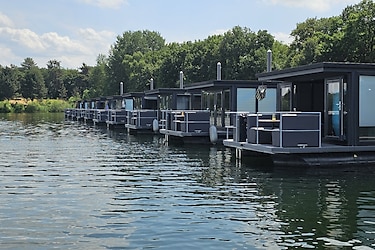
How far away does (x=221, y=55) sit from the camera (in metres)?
61.3

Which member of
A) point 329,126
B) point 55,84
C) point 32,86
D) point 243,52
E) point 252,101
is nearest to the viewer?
point 329,126

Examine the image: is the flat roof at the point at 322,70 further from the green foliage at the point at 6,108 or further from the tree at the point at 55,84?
the tree at the point at 55,84

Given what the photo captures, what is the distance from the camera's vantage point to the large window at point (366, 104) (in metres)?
15.9

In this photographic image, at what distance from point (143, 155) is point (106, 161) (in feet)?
7.37

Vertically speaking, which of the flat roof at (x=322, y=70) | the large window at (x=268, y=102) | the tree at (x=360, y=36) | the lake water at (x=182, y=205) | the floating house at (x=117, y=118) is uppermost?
the tree at (x=360, y=36)

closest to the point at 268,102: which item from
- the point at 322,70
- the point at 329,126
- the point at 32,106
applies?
the point at 329,126

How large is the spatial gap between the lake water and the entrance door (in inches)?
58.8

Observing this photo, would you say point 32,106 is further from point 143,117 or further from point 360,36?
point 143,117

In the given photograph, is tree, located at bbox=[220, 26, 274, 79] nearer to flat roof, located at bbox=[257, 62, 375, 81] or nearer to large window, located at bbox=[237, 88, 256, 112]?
large window, located at bbox=[237, 88, 256, 112]

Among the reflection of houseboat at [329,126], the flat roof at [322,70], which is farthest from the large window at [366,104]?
the flat roof at [322,70]

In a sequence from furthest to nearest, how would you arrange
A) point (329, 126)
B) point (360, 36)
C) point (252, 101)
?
point (360, 36) < point (252, 101) < point (329, 126)

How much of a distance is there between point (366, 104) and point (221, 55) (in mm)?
46043

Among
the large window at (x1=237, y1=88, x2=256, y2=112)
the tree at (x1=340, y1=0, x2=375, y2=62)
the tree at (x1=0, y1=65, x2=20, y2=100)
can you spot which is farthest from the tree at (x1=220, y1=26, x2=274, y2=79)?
the tree at (x1=0, y1=65, x2=20, y2=100)

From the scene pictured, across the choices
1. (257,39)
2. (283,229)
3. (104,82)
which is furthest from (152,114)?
(104,82)
